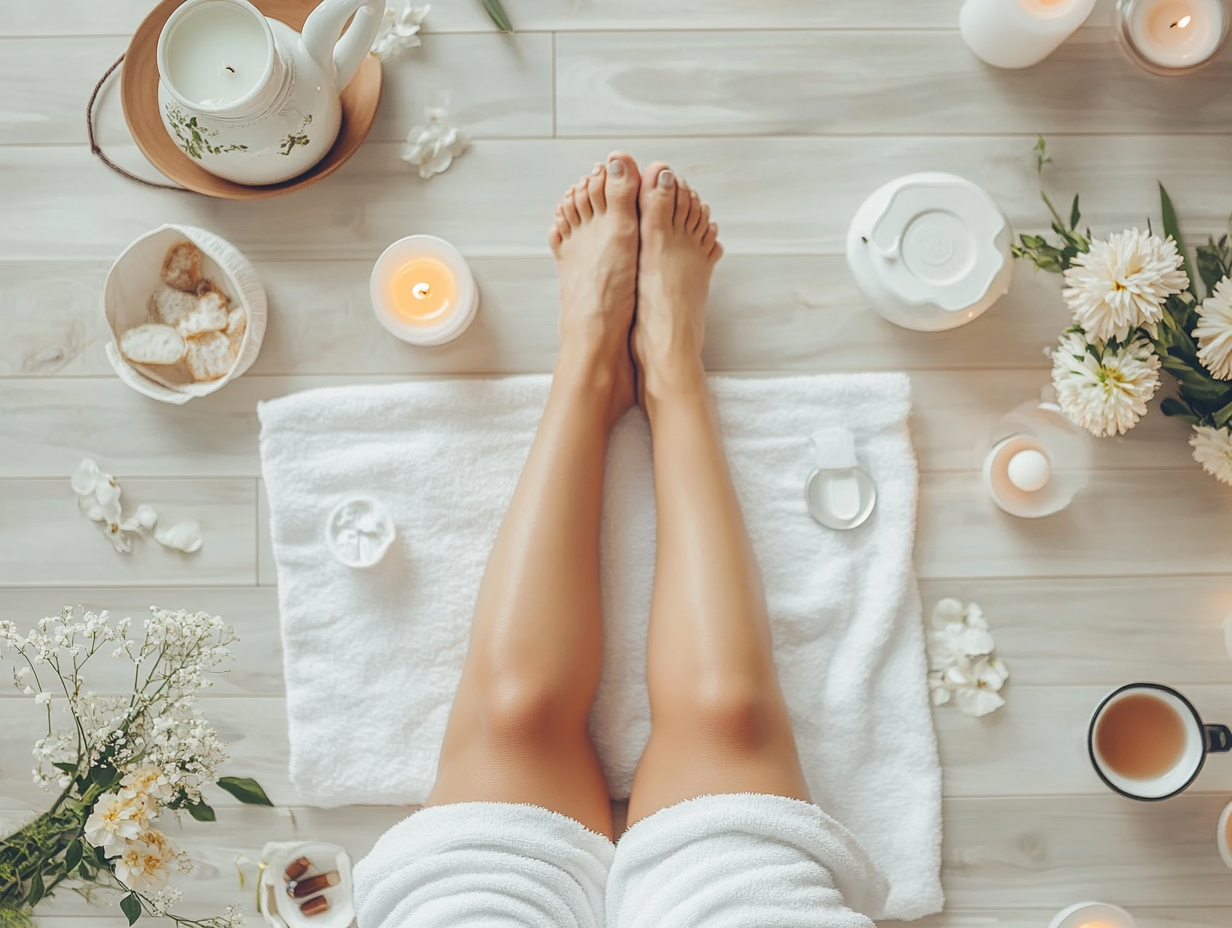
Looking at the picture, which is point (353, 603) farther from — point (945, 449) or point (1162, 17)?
point (1162, 17)

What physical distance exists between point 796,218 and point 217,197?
761 mm

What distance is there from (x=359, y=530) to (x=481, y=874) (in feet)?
1.55

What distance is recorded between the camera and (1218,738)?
104 centimetres

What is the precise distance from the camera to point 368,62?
117cm

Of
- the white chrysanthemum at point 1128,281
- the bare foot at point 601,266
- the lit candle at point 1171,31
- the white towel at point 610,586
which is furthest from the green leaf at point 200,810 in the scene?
the lit candle at point 1171,31

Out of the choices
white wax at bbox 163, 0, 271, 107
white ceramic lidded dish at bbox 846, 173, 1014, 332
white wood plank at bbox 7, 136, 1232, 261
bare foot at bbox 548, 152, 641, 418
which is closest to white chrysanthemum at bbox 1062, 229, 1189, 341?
white ceramic lidded dish at bbox 846, 173, 1014, 332

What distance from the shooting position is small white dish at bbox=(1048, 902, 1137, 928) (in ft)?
3.56

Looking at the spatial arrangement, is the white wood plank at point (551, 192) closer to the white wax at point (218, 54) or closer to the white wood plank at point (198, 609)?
the white wax at point (218, 54)

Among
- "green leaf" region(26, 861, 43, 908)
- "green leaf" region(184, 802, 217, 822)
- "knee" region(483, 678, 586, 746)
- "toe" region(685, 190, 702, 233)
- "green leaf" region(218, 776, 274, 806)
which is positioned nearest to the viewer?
"green leaf" region(26, 861, 43, 908)

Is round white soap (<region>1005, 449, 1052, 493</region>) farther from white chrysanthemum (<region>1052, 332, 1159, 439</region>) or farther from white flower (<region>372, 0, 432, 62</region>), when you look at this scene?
white flower (<region>372, 0, 432, 62</region>)

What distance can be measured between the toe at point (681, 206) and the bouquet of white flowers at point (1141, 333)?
1.34 feet

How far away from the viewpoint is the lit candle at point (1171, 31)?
116 centimetres

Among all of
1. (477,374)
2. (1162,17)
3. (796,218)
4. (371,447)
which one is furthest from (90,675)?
(1162,17)

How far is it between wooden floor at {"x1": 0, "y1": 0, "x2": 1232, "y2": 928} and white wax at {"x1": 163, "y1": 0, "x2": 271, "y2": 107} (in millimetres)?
218
